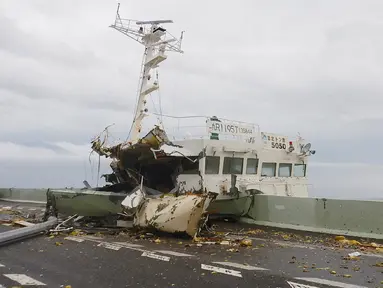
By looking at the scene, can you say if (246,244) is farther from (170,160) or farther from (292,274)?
(170,160)

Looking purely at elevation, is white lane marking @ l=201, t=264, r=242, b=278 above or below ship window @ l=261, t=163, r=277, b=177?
below

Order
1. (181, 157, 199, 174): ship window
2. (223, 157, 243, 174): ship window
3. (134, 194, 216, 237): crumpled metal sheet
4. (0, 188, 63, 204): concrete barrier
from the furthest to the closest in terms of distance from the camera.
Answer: (0, 188, 63, 204): concrete barrier → (223, 157, 243, 174): ship window → (181, 157, 199, 174): ship window → (134, 194, 216, 237): crumpled metal sheet

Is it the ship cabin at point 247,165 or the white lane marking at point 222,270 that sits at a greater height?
the ship cabin at point 247,165

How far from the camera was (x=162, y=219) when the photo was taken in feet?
35.1

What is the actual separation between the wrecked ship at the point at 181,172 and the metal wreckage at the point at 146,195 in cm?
3

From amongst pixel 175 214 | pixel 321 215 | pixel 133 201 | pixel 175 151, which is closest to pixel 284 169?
pixel 175 151

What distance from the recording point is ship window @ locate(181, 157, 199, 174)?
14.9 m

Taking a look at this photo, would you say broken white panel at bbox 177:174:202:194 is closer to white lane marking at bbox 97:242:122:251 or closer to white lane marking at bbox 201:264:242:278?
white lane marking at bbox 97:242:122:251

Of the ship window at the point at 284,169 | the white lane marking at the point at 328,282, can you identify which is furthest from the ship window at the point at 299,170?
the white lane marking at the point at 328,282

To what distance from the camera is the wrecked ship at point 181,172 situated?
37.1 feet

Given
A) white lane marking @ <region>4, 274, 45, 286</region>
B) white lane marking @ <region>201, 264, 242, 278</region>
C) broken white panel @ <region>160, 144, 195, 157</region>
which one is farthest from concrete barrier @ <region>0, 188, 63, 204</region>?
white lane marking @ <region>201, 264, 242, 278</region>

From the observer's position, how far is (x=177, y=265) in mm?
7016

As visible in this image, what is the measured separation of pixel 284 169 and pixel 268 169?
3.53 feet

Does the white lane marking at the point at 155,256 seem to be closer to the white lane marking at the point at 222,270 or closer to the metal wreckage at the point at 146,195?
the white lane marking at the point at 222,270
